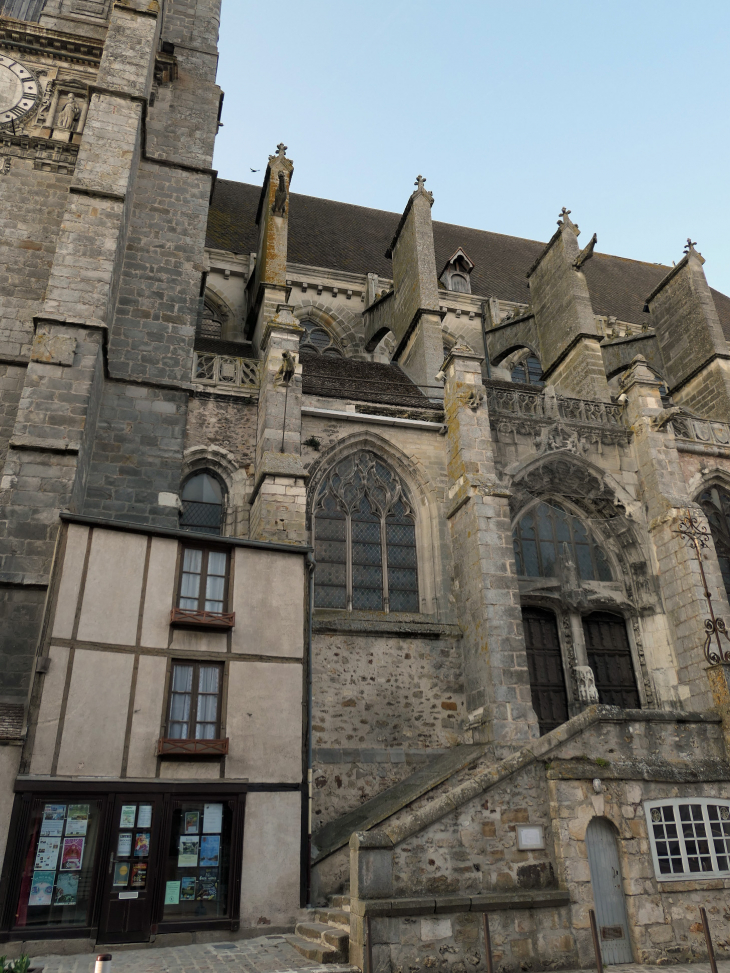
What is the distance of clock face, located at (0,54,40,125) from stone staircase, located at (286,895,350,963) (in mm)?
13258

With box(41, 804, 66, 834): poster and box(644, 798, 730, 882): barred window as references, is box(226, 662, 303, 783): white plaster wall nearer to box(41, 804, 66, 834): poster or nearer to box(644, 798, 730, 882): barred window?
box(41, 804, 66, 834): poster

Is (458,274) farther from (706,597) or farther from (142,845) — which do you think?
(142,845)

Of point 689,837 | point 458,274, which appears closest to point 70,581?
point 689,837

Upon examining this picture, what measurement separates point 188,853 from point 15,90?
13.3 meters

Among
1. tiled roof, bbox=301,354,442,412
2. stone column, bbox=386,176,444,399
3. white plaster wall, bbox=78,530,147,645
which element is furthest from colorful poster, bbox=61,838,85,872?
stone column, bbox=386,176,444,399

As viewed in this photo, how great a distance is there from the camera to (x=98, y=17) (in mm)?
15727

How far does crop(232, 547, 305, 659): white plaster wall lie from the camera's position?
7.75m

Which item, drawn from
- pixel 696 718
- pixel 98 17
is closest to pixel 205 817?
pixel 696 718

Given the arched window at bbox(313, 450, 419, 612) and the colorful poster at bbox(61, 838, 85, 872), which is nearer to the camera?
the colorful poster at bbox(61, 838, 85, 872)

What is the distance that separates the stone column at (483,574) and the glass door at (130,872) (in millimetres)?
4263

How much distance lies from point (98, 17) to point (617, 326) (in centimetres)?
1428

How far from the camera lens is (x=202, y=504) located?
11.0 metres

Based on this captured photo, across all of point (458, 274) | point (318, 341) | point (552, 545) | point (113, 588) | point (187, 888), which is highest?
point (458, 274)

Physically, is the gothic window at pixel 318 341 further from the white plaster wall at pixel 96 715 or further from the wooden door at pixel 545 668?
the white plaster wall at pixel 96 715
